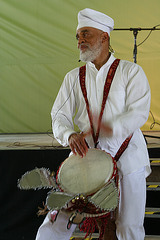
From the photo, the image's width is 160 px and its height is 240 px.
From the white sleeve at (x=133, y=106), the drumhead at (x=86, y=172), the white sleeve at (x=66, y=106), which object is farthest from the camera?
the white sleeve at (x=66, y=106)

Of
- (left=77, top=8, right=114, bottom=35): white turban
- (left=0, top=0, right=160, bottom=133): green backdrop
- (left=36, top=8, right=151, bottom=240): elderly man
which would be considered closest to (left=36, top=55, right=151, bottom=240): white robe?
(left=36, top=8, right=151, bottom=240): elderly man

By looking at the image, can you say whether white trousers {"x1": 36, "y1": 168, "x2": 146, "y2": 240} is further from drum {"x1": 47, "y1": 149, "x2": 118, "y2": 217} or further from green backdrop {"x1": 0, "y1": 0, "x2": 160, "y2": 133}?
green backdrop {"x1": 0, "y1": 0, "x2": 160, "y2": 133}

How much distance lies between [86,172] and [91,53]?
2.37ft

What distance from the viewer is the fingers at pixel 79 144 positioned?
1823 millimetres

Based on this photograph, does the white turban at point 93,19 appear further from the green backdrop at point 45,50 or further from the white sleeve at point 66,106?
the green backdrop at point 45,50

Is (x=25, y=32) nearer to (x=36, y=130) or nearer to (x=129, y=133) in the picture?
(x=36, y=130)

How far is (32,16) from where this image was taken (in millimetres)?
5496

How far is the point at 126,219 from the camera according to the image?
1.87 m

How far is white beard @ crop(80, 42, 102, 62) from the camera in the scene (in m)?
2.05

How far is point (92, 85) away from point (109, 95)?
14cm

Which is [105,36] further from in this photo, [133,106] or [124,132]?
[124,132]

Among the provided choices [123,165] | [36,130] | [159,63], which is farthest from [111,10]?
[123,165]

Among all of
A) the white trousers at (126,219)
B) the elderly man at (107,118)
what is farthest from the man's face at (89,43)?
the white trousers at (126,219)

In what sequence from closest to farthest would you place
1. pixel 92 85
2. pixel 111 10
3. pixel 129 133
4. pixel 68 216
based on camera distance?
pixel 68 216, pixel 129 133, pixel 92 85, pixel 111 10
